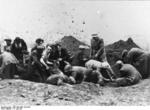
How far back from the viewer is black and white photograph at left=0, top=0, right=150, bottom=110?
8820 millimetres

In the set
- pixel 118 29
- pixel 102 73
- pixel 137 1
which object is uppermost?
pixel 137 1

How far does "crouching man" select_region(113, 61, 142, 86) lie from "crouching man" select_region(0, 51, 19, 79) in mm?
2380

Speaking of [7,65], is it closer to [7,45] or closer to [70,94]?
[7,45]

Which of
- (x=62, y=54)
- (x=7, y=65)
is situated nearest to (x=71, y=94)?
(x=62, y=54)

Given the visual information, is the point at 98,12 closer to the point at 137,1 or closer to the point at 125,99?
the point at 137,1

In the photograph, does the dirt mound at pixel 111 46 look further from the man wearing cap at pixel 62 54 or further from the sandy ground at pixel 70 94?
the sandy ground at pixel 70 94

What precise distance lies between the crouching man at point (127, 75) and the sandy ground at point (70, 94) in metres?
0.12

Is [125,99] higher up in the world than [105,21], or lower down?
lower down

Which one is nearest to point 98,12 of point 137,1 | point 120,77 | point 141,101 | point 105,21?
point 105,21

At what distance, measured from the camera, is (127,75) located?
9.19 metres

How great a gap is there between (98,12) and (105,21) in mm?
289

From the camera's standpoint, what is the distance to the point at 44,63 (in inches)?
352

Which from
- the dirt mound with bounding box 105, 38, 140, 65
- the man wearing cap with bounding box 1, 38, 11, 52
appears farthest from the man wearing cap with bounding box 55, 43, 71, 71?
the man wearing cap with bounding box 1, 38, 11, 52

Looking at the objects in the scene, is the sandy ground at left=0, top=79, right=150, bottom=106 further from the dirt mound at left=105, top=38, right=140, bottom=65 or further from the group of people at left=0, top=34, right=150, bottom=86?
the dirt mound at left=105, top=38, right=140, bottom=65
